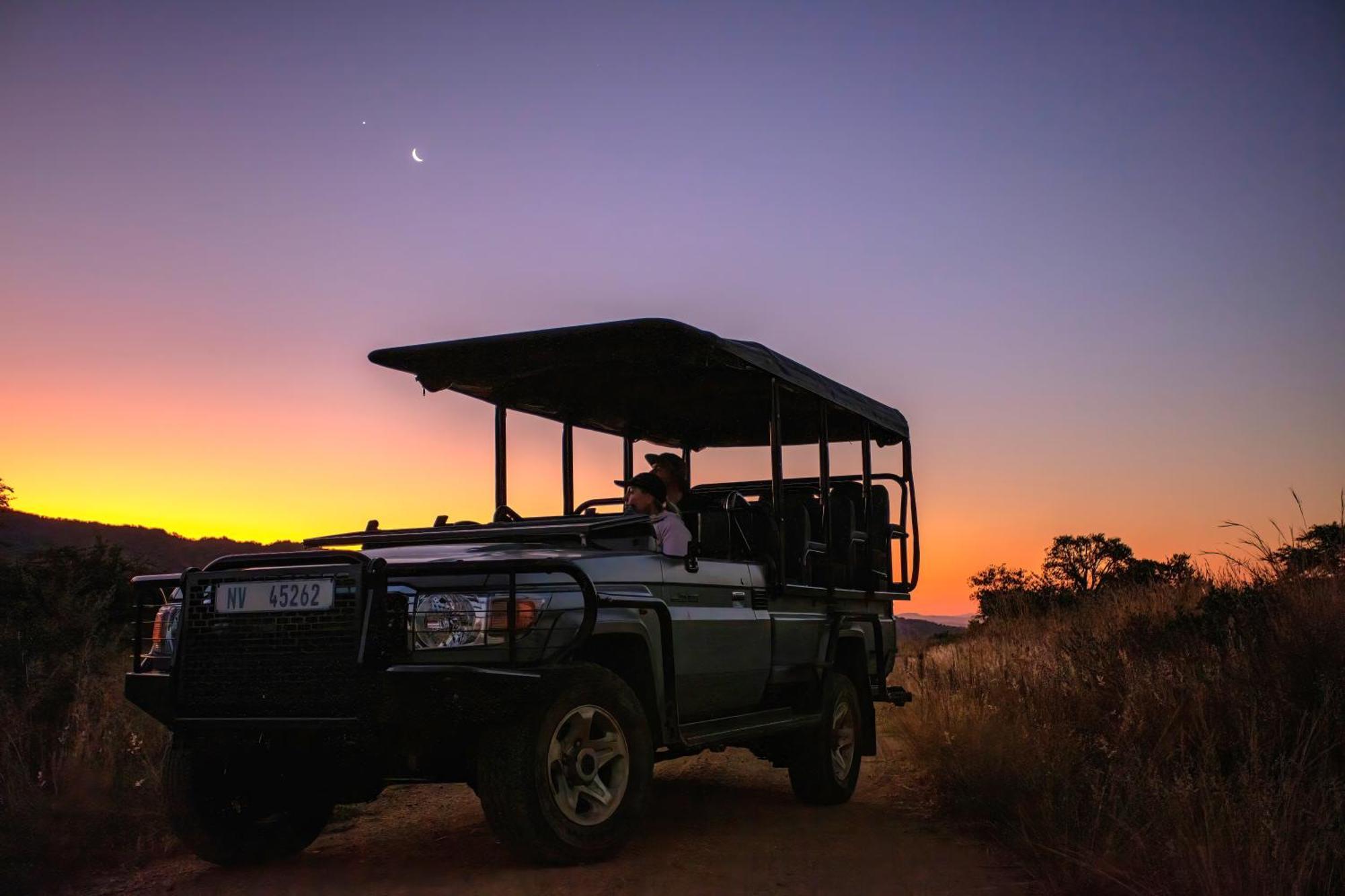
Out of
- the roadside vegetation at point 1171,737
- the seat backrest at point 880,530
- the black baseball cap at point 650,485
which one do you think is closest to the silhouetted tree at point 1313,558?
the roadside vegetation at point 1171,737

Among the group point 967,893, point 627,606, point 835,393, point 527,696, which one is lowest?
point 967,893

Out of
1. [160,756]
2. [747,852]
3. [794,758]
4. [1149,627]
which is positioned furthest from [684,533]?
[1149,627]

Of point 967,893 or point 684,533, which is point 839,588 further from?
point 967,893

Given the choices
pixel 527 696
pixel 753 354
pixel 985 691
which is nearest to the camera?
pixel 527 696

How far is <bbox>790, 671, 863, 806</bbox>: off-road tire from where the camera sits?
26.3ft

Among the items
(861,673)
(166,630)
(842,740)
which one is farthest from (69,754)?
(861,673)

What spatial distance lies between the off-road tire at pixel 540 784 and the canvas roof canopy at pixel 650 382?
2.16 metres

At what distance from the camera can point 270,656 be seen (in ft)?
17.2

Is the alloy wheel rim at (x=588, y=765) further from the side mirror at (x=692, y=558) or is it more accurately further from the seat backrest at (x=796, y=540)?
the seat backrest at (x=796, y=540)

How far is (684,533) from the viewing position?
668 cm

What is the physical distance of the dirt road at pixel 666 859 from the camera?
5309mm

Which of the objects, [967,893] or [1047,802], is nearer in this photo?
[967,893]

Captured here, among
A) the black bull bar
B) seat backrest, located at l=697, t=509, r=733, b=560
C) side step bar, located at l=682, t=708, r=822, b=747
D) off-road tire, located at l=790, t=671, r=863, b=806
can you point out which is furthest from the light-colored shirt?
off-road tire, located at l=790, t=671, r=863, b=806

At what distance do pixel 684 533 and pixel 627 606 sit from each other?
99 cm
